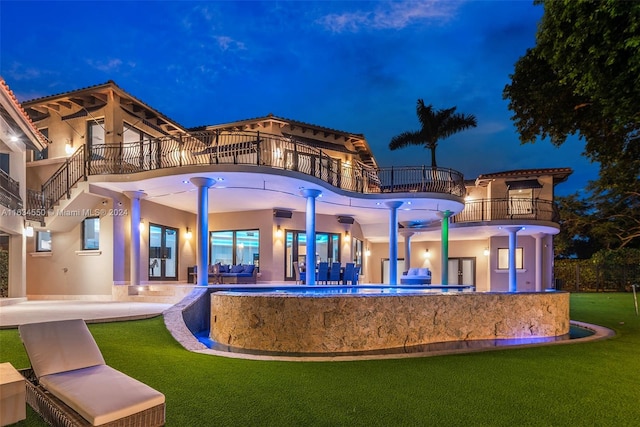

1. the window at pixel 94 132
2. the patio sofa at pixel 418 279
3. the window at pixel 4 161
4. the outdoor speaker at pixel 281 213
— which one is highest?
the window at pixel 94 132

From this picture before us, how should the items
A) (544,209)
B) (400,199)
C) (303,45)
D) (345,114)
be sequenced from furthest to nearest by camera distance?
(345,114) < (303,45) < (544,209) < (400,199)

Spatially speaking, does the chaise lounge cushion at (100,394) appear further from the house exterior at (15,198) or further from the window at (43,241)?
the window at (43,241)

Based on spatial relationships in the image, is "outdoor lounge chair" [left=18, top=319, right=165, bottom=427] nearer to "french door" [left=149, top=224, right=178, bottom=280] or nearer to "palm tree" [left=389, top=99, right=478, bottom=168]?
"french door" [left=149, top=224, right=178, bottom=280]

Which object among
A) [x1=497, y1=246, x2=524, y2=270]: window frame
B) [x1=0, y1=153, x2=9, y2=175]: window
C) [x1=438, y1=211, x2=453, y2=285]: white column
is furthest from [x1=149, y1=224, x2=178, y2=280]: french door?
[x1=497, y1=246, x2=524, y2=270]: window frame

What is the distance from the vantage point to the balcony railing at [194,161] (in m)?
12.9

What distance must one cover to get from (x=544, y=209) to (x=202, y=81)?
15613 cm

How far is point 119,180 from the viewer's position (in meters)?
12.6

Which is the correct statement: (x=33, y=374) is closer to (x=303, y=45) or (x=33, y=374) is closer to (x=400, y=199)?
(x=400, y=199)

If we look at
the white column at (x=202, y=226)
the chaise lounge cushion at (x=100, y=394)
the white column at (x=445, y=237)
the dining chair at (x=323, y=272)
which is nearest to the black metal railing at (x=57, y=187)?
the white column at (x=202, y=226)

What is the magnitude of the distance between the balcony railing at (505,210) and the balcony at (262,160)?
20.9 feet

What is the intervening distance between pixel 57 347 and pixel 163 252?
12.8 meters

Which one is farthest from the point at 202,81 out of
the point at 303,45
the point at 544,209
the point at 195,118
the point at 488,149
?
the point at 544,209

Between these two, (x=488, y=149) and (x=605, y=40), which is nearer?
(x=605, y=40)

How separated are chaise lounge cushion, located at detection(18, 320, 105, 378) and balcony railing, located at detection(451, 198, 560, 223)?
20.5m
